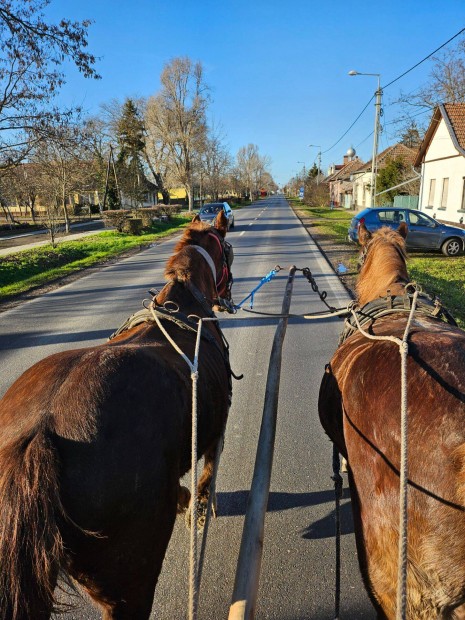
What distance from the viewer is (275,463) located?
350 centimetres

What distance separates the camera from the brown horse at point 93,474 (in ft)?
4.18

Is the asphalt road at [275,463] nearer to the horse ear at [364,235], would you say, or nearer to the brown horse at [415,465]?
the brown horse at [415,465]

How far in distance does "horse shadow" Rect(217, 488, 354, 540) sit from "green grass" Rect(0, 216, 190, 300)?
27.4 feet

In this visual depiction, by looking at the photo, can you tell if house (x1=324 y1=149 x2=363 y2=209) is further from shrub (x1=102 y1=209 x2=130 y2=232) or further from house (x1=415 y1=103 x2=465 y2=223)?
shrub (x1=102 y1=209 x2=130 y2=232)

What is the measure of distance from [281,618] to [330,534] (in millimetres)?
707

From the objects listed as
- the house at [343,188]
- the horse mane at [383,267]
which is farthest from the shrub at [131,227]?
the house at [343,188]

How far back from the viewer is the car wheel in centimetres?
1431

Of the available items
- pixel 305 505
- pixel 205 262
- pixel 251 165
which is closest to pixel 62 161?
pixel 205 262

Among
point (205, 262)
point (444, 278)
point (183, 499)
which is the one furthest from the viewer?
point (444, 278)

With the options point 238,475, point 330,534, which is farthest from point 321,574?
point 238,475

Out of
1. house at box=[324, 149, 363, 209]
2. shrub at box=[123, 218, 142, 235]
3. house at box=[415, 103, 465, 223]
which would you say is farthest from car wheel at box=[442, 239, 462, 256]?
house at box=[324, 149, 363, 209]

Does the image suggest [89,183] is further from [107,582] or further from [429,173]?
[107,582]

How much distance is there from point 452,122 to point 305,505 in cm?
2160

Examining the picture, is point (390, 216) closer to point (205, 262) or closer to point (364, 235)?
point (364, 235)
